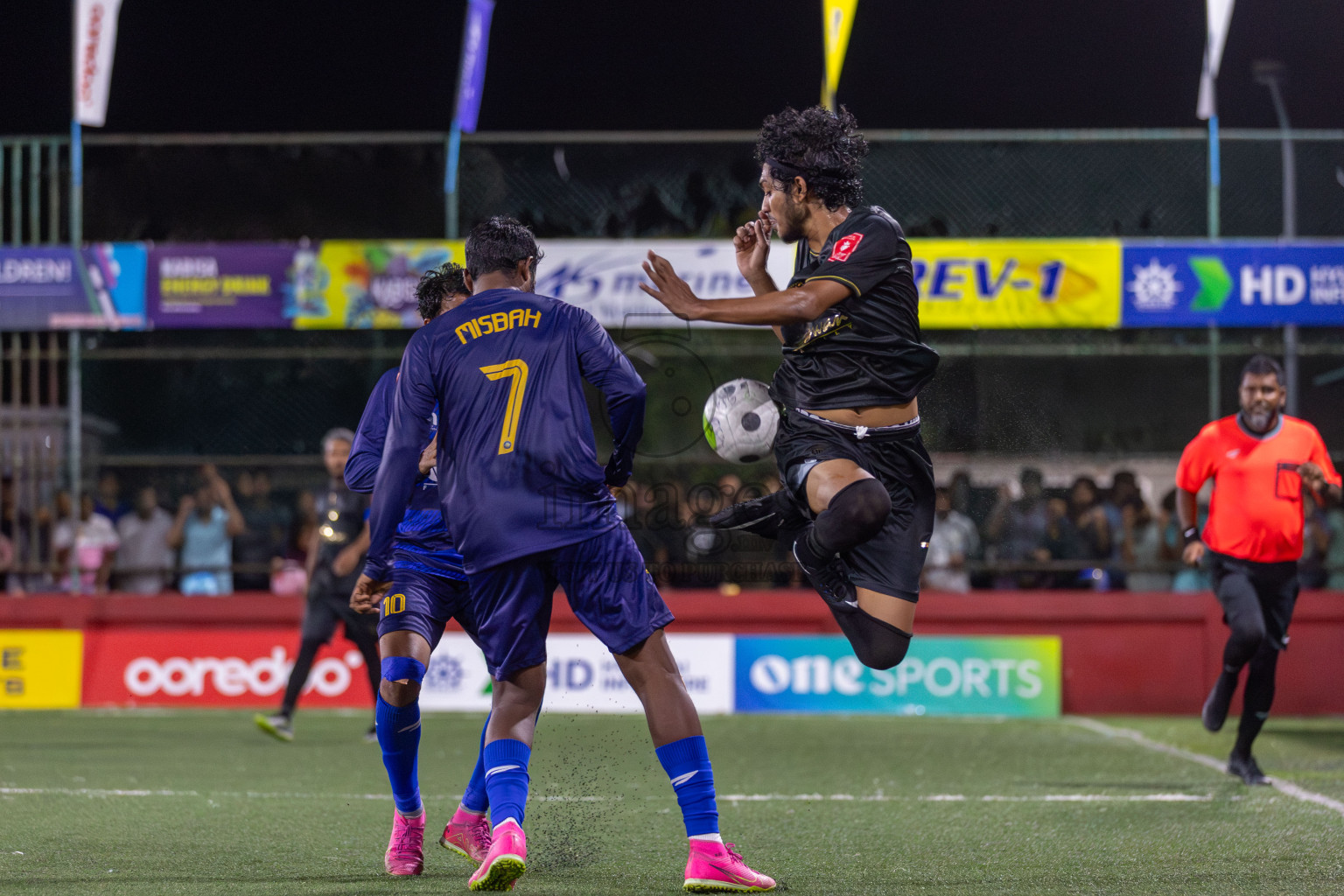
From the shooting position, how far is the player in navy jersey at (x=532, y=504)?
4.46 m

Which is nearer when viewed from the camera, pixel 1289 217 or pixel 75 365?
pixel 1289 217

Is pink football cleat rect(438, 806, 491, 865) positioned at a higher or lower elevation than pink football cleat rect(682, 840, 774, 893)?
lower

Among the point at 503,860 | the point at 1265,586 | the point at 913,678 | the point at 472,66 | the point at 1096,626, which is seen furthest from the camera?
the point at 472,66

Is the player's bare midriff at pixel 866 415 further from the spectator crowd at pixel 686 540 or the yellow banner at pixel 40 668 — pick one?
the yellow banner at pixel 40 668

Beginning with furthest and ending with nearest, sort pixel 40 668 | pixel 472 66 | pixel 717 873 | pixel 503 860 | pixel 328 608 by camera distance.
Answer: pixel 472 66 → pixel 40 668 → pixel 328 608 → pixel 717 873 → pixel 503 860

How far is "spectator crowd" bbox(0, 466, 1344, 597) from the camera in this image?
488 inches

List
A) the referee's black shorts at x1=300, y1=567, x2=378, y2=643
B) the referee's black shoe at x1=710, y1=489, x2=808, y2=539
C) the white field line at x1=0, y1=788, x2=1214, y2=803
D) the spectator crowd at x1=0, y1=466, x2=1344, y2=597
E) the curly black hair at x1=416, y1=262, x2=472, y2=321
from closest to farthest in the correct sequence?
the referee's black shoe at x1=710, y1=489, x2=808, y2=539, the curly black hair at x1=416, y1=262, x2=472, y2=321, the white field line at x1=0, y1=788, x2=1214, y2=803, the referee's black shorts at x1=300, y1=567, x2=378, y2=643, the spectator crowd at x1=0, y1=466, x2=1344, y2=597

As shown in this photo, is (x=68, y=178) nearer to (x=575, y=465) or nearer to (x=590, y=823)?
(x=590, y=823)

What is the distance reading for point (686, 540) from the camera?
12.8 metres

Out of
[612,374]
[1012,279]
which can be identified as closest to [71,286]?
[1012,279]

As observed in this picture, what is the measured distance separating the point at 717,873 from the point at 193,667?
937 cm

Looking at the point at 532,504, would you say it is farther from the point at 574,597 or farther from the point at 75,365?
the point at 75,365

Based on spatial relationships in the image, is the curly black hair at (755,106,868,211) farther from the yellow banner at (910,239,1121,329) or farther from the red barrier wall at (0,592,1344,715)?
the red barrier wall at (0,592,1344,715)

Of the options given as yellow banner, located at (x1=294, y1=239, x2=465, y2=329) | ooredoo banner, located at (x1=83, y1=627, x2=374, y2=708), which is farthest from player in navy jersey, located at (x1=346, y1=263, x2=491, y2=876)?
ooredoo banner, located at (x1=83, y1=627, x2=374, y2=708)
